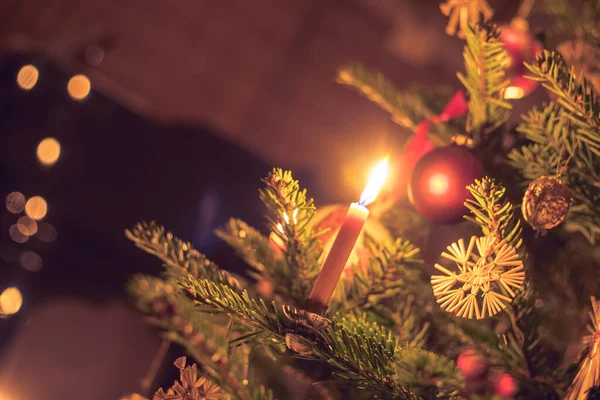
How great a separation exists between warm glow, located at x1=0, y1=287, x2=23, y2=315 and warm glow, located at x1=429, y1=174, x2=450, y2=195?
836mm

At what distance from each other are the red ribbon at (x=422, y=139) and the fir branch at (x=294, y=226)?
0.63 ft

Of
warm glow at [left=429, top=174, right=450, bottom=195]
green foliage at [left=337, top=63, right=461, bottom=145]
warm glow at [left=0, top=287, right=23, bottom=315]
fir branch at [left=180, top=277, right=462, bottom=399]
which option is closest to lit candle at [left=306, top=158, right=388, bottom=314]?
fir branch at [left=180, top=277, right=462, bottom=399]

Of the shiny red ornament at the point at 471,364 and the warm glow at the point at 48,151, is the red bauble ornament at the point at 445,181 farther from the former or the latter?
the warm glow at the point at 48,151

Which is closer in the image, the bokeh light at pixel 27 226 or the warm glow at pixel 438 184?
the warm glow at pixel 438 184

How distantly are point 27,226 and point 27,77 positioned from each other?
31 centimetres

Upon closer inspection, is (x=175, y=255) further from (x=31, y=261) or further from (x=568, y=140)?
(x=31, y=261)

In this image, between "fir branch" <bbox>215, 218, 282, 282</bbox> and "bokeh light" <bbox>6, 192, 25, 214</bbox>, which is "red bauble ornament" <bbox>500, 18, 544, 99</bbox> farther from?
"bokeh light" <bbox>6, 192, 25, 214</bbox>

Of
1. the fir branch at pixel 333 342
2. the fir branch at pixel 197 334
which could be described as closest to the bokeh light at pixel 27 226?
the fir branch at pixel 197 334

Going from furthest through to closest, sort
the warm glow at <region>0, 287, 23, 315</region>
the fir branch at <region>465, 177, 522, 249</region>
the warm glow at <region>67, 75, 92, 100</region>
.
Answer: the warm glow at <region>67, 75, 92, 100</region> → the warm glow at <region>0, 287, 23, 315</region> → the fir branch at <region>465, 177, 522, 249</region>

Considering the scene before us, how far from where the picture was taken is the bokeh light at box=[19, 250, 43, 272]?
3.03 feet

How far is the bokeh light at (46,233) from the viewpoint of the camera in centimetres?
96

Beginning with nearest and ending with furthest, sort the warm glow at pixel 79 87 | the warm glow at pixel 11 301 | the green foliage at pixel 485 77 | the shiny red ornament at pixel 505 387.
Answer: the green foliage at pixel 485 77 < the shiny red ornament at pixel 505 387 < the warm glow at pixel 11 301 < the warm glow at pixel 79 87

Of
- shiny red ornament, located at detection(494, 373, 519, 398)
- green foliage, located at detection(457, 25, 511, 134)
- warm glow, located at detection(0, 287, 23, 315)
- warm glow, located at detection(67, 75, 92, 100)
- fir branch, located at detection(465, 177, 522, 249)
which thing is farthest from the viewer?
warm glow, located at detection(67, 75, 92, 100)

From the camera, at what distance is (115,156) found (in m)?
1.03
